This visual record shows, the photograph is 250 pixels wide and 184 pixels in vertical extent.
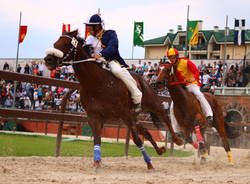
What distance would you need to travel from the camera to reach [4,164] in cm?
752

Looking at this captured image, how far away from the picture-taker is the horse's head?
7344 mm

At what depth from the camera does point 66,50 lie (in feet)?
25.0

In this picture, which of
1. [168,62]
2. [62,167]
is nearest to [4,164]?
[62,167]

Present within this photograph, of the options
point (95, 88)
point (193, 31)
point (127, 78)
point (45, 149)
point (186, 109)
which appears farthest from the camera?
point (193, 31)

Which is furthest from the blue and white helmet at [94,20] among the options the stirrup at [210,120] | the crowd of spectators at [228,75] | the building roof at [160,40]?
the building roof at [160,40]

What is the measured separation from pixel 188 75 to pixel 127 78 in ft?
9.47

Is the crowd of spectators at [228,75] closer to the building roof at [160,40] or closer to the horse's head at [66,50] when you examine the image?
the horse's head at [66,50]

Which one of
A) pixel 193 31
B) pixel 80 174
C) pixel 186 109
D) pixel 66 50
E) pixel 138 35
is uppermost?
pixel 138 35

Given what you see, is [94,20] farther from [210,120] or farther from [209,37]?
[209,37]

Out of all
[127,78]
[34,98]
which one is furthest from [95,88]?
[34,98]

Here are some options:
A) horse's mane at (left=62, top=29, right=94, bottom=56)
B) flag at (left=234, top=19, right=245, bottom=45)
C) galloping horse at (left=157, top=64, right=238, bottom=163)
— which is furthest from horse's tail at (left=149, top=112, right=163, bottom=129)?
flag at (left=234, top=19, right=245, bottom=45)

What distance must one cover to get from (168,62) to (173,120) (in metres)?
1.36

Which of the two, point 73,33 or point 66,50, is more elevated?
point 73,33

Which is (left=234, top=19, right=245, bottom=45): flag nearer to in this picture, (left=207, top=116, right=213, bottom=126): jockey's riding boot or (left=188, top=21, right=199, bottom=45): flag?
(left=188, top=21, right=199, bottom=45): flag
